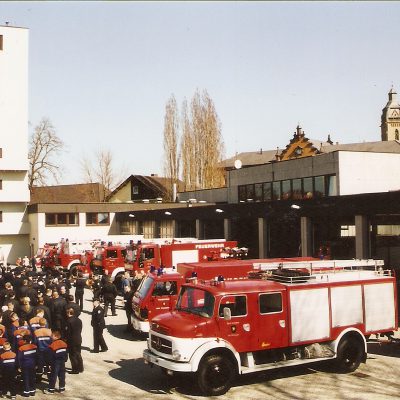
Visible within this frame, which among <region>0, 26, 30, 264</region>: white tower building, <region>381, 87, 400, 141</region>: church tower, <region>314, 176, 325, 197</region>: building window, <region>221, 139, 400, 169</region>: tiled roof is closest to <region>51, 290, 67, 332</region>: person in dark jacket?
<region>314, 176, 325, 197</region>: building window

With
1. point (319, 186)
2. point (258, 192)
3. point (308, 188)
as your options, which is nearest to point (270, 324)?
point (319, 186)

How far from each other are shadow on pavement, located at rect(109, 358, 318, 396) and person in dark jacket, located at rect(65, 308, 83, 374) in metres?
0.91

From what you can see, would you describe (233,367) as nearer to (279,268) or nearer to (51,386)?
(279,268)

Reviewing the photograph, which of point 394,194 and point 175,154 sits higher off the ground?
point 175,154

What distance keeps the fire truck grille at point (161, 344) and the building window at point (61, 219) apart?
3241 centimetres

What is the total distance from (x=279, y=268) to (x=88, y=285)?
17453 millimetres

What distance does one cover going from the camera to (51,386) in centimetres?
1148

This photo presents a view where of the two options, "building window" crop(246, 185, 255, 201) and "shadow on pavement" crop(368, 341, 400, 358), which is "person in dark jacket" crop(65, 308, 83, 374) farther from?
"building window" crop(246, 185, 255, 201)

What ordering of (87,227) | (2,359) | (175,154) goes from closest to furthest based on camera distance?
1. (2,359)
2. (87,227)
3. (175,154)

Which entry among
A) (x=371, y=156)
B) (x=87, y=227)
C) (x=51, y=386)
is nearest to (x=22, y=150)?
(x=87, y=227)

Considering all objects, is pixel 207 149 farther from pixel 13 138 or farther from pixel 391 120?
pixel 391 120

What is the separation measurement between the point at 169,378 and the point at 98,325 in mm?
3320

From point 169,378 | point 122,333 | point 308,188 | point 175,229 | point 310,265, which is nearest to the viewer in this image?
point 169,378

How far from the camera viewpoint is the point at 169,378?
40.7 ft
